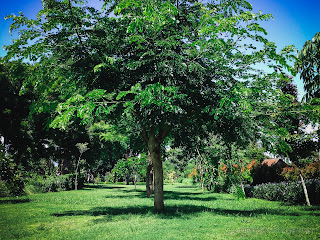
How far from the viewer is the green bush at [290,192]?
13035mm

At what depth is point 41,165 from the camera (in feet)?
137

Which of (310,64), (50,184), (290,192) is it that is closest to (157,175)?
(290,192)

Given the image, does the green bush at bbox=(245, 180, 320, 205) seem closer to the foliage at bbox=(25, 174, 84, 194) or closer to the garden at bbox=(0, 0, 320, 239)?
the garden at bbox=(0, 0, 320, 239)

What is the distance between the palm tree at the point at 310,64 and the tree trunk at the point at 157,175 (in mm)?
10063

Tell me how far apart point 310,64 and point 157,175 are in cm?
1235

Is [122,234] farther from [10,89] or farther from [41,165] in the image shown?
[41,165]

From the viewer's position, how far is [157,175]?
1052 cm

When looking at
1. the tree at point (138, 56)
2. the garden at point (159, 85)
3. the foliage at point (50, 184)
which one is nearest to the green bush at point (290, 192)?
the garden at point (159, 85)

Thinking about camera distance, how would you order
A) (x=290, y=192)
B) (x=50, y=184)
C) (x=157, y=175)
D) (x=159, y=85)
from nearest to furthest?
(x=159, y=85), (x=157, y=175), (x=290, y=192), (x=50, y=184)

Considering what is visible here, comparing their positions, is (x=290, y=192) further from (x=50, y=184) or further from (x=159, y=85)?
(x=50, y=184)

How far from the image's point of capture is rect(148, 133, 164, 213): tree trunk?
1036cm

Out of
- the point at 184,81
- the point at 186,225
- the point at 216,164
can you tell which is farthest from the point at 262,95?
the point at 186,225

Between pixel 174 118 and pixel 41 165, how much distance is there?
1612 inches

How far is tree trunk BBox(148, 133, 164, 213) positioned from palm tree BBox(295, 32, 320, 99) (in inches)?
396
